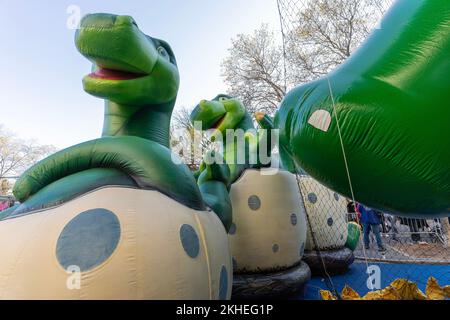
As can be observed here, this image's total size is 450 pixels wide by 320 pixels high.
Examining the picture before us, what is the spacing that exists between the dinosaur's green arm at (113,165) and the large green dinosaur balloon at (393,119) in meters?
0.84

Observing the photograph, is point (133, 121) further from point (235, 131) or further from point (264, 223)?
point (235, 131)

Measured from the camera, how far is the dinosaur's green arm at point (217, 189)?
2303 mm

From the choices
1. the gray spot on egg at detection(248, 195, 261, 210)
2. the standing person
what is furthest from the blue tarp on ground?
the gray spot on egg at detection(248, 195, 261, 210)

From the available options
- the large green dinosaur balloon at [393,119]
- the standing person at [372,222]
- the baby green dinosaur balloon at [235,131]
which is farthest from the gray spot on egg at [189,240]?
the standing person at [372,222]

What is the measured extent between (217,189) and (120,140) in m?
0.94

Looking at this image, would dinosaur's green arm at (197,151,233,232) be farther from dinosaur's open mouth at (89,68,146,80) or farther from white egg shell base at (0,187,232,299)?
dinosaur's open mouth at (89,68,146,80)

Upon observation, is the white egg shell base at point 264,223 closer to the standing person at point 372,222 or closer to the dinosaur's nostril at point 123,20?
the dinosaur's nostril at point 123,20

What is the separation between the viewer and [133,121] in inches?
92.0

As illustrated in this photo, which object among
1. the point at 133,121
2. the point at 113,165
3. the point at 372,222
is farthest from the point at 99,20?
the point at 372,222

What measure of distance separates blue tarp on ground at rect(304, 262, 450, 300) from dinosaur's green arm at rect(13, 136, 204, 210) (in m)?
2.75

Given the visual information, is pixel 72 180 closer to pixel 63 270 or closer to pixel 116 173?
A: pixel 116 173

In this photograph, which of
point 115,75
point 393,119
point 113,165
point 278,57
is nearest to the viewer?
point 393,119

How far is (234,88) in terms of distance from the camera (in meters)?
14.1
